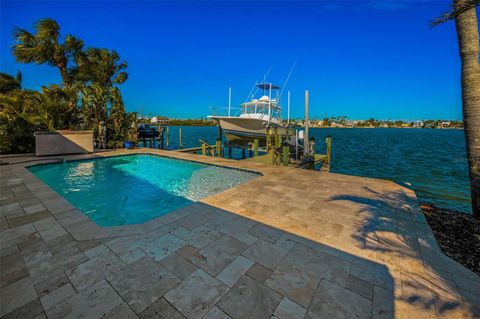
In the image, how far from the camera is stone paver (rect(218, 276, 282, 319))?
5.24 feet

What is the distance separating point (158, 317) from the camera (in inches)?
60.9

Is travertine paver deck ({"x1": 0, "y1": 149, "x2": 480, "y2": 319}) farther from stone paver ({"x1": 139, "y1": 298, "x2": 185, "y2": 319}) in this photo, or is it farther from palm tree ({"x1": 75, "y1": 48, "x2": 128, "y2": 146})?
palm tree ({"x1": 75, "y1": 48, "x2": 128, "y2": 146})

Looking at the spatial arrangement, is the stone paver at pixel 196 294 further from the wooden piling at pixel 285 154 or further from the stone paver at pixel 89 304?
the wooden piling at pixel 285 154

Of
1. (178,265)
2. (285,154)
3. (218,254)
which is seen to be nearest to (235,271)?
(218,254)

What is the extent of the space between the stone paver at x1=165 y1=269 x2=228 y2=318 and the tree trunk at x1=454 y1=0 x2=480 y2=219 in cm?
454

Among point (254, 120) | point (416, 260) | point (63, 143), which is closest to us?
point (416, 260)

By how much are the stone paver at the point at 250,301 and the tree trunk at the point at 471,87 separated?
4113mm

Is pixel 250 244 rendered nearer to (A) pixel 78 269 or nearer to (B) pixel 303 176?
(A) pixel 78 269

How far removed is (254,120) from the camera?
1439 cm

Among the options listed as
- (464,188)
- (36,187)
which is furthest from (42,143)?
(464,188)

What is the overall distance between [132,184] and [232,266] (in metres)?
5.49

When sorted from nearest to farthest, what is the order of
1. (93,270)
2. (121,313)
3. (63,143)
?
(121,313) → (93,270) → (63,143)

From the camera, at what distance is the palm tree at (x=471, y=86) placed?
328cm

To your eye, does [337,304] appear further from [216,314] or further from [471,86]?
[471,86]
